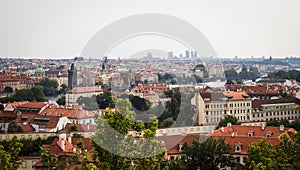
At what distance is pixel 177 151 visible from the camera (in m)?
22.4

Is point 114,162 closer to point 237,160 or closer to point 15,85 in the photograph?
point 237,160

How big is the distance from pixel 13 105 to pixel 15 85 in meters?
32.8

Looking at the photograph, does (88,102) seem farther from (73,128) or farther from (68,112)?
(73,128)

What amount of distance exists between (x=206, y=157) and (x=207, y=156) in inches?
1.9

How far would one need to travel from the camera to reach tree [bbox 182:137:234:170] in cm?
2023

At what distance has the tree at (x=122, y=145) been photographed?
1141cm

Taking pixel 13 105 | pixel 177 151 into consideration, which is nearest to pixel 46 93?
pixel 13 105

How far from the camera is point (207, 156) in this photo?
802 inches

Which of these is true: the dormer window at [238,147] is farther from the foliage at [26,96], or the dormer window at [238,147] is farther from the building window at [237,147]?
the foliage at [26,96]

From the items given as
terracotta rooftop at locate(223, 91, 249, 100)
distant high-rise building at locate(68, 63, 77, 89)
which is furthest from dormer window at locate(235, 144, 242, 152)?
distant high-rise building at locate(68, 63, 77, 89)

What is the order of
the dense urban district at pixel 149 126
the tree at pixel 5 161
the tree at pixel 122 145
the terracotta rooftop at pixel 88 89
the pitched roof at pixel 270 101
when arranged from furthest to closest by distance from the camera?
1. the terracotta rooftop at pixel 88 89
2. the pitched roof at pixel 270 101
3. the tree at pixel 5 161
4. the dense urban district at pixel 149 126
5. the tree at pixel 122 145

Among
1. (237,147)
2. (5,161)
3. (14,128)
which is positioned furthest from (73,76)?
(5,161)

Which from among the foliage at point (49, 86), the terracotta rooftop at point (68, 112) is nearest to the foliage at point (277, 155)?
the terracotta rooftop at point (68, 112)

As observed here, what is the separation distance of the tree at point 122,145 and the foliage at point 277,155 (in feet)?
13.9
